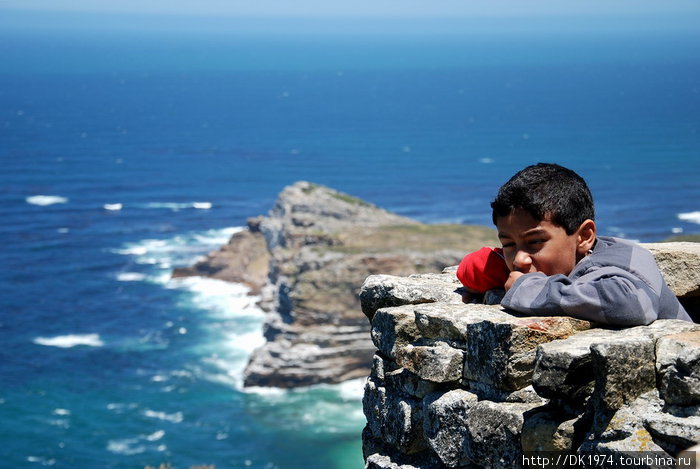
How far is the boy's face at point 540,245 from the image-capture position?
8117 millimetres

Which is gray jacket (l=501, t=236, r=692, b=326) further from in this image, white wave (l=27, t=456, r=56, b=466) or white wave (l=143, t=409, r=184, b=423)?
white wave (l=143, t=409, r=184, b=423)

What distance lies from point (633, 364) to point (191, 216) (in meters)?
151

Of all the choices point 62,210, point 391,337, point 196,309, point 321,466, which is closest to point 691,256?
point 391,337

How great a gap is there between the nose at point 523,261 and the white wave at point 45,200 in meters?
166

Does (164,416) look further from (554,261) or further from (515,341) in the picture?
(515,341)

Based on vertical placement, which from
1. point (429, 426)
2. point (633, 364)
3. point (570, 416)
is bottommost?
point (429, 426)

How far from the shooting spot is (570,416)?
6.86 meters

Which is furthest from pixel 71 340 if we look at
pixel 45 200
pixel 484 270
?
pixel 484 270

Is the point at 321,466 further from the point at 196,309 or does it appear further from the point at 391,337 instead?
the point at 391,337

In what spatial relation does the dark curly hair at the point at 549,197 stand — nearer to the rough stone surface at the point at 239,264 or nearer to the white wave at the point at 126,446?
the white wave at the point at 126,446

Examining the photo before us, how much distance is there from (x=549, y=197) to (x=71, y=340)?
9415 cm

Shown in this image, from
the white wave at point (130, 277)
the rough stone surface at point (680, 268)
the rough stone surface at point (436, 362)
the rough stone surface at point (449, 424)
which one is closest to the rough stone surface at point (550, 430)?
the rough stone surface at point (449, 424)

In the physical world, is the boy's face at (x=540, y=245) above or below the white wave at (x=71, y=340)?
above

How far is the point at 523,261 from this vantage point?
8117 mm
